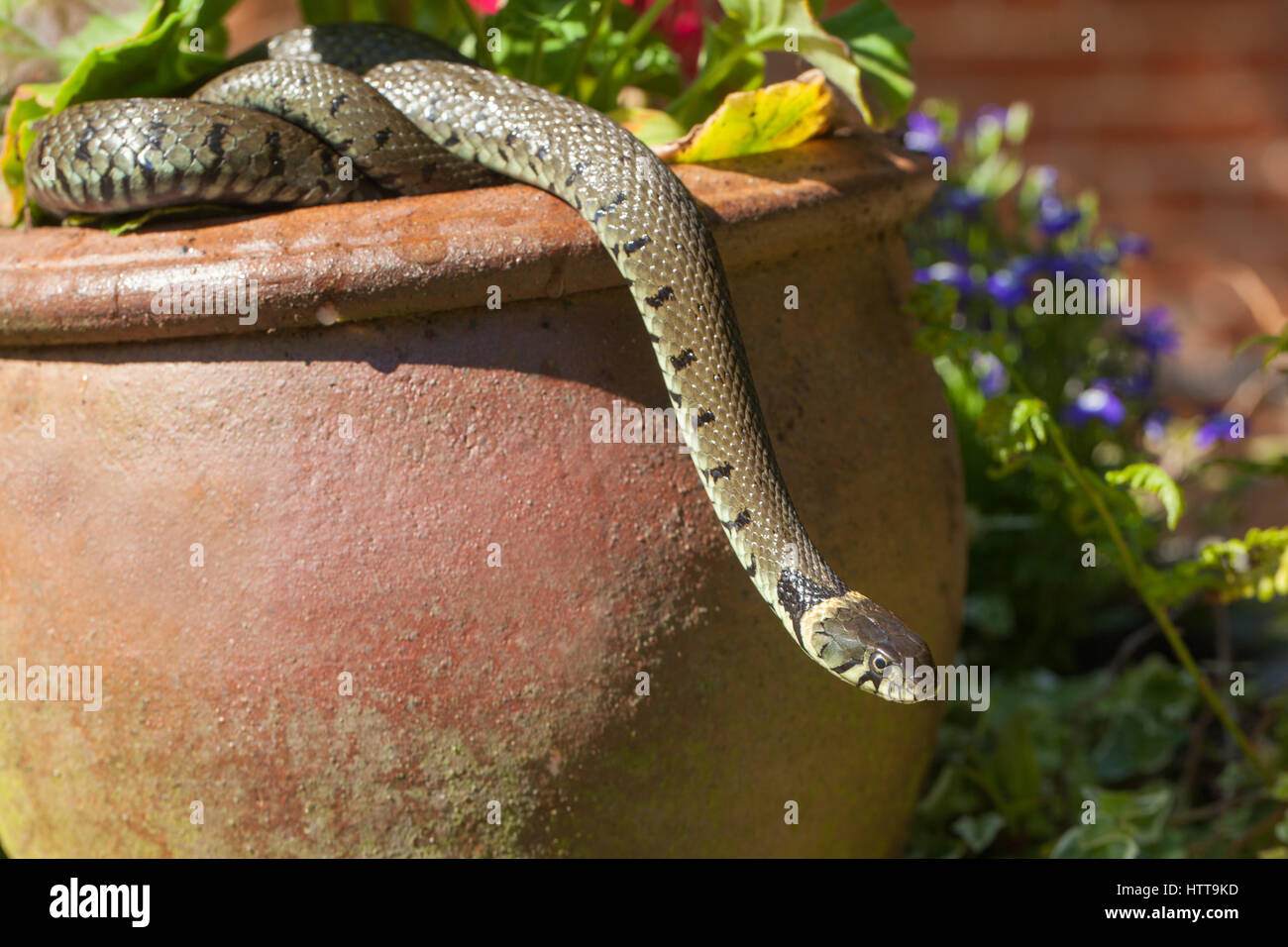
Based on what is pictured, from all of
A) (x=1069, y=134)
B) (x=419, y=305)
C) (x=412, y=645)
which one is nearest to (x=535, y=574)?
(x=412, y=645)

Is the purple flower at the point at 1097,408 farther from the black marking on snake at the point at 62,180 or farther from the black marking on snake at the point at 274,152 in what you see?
the black marking on snake at the point at 62,180

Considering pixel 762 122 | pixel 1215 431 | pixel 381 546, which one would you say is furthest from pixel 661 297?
pixel 1215 431

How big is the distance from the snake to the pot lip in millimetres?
61

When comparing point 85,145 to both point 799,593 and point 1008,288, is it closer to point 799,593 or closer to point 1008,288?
point 799,593

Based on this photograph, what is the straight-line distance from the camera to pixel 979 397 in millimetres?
3564

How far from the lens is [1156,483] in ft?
7.27

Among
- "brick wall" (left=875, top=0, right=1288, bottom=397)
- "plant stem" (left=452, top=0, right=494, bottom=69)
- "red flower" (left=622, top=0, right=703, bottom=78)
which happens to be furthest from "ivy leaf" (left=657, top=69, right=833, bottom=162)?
"brick wall" (left=875, top=0, right=1288, bottom=397)

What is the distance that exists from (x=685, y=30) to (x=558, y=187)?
161cm

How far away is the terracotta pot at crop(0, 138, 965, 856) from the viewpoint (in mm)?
1889

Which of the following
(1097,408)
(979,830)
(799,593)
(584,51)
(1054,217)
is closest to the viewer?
(799,593)

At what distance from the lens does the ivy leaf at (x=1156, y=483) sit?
214 cm

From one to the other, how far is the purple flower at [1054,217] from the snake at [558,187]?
2392mm
